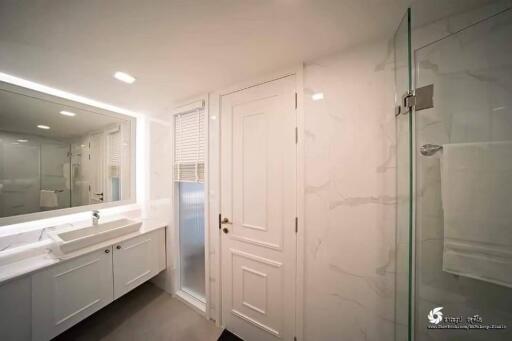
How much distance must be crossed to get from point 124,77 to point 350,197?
196 cm

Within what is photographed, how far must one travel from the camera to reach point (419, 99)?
2.75 ft

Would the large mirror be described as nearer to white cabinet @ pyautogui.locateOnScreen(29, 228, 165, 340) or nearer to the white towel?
the white towel

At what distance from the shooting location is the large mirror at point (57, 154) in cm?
134

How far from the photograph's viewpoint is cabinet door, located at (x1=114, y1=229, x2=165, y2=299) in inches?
62.3

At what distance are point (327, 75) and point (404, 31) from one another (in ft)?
1.28

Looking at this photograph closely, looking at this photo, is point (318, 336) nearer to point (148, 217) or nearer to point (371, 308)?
point (371, 308)

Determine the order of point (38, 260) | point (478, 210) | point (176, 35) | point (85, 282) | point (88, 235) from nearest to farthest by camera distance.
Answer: point (478, 210), point (176, 35), point (38, 260), point (85, 282), point (88, 235)

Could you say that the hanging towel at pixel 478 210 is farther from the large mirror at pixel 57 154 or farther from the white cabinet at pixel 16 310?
the large mirror at pixel 57 154

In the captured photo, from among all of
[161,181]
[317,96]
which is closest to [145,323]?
[161,181]

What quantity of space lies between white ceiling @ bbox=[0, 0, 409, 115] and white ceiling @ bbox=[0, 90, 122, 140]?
264mm

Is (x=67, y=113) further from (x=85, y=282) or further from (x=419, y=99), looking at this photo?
(x=419, y=99)

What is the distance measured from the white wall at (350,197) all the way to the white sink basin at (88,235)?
1817 mm

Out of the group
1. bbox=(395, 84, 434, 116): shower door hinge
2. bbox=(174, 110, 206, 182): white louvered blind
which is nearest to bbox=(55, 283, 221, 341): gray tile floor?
bbox=(174, 110, 206, 182): white louvered blind

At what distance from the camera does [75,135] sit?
5.57 ft
